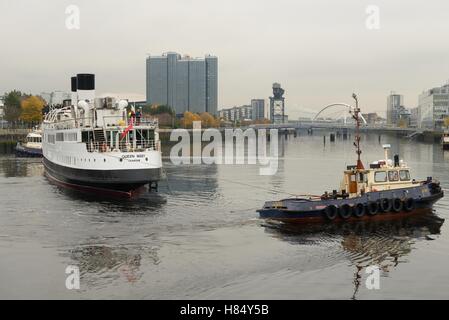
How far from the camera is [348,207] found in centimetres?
3619

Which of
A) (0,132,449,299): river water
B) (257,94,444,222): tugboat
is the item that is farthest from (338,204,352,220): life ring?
(0,132,449,299): river water

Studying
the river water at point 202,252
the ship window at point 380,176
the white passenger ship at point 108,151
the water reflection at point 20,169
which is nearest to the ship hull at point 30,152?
the water reflection at point 20,169

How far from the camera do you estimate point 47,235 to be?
3347 centimetres

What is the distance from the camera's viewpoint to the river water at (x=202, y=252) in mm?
23875

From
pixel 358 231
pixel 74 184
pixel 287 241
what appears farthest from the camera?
pixel 74 184

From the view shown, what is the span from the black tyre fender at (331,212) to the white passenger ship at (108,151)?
54.1 ft

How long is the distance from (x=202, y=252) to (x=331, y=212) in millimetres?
9852

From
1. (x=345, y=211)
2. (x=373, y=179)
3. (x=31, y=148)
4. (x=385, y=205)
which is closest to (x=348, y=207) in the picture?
(x=345, y=211)

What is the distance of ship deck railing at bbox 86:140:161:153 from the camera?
4927 centimetres

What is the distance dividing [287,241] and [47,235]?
42.3 feet

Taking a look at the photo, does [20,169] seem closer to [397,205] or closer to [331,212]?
[331,212]

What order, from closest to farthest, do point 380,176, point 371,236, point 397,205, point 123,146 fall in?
point 371,236, point 397,205, point 380,176, point 123,146
